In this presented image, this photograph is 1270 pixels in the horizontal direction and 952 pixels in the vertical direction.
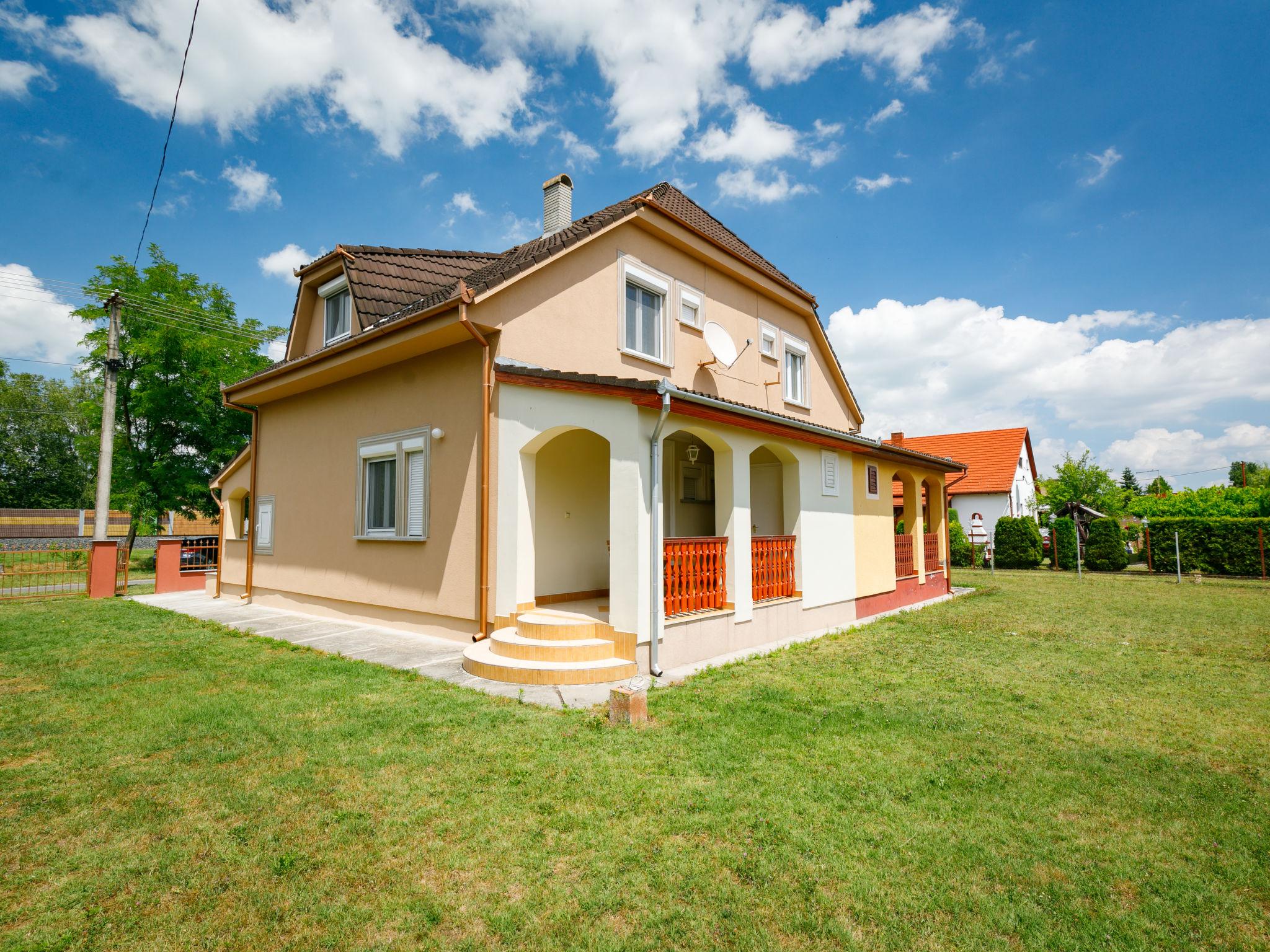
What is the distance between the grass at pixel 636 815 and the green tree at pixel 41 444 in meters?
57.5

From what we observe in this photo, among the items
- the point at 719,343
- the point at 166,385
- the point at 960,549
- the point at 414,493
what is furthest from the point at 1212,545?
the point at 166,385

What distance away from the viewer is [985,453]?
34.4 m

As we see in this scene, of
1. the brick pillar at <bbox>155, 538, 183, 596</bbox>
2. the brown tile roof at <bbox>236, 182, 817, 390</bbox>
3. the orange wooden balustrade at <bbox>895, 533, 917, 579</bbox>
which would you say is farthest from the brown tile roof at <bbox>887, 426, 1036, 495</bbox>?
the brick pillar at <bbox>155, 538, 183, 596</bbox>

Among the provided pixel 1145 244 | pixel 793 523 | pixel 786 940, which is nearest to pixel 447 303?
pixel 793 523

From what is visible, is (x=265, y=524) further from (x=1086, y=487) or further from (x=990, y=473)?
(x=1086, y=487)

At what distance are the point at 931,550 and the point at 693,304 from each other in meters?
9.74

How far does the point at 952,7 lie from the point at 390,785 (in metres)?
12.6

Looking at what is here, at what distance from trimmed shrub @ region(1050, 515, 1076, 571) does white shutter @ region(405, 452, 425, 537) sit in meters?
26.0

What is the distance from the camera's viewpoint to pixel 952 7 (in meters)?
9.40

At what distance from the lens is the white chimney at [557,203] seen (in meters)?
11.9

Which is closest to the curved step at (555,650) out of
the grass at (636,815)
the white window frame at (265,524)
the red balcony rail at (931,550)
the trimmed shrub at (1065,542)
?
the grass at (636,815)

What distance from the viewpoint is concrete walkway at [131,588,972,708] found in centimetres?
629

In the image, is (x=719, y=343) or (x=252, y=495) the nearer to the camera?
(x=719, y=343)

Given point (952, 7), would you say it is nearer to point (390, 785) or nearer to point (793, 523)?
point (793, 523)
